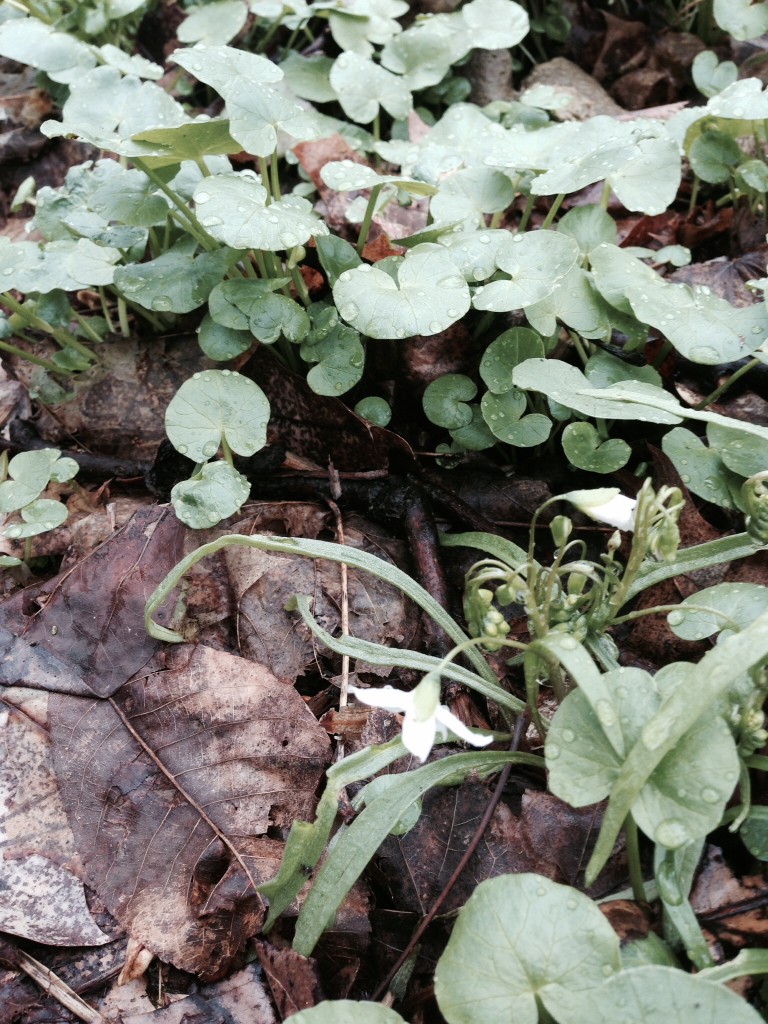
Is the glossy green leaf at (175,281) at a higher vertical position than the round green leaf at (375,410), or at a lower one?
higher

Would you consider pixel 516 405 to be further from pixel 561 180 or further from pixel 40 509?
pixel 40 509

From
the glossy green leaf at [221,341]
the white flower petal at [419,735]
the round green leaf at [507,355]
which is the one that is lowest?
the white flower petal at [419,735]

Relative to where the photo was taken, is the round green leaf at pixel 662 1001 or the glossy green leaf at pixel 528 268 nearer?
the round green leaf at pixel 662 1001

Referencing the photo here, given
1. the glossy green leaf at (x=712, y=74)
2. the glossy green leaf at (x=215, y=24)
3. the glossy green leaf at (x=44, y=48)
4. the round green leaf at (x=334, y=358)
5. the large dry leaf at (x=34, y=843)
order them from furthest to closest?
the glossy green leaf at (x=215, y=24) < the glossy green leaf at (x=712, y=74) < the glossy green leaf at (x=44, y=48) < the round green leaf at (x=334, y=358) < the large dry leaf at (x=34, y=843)

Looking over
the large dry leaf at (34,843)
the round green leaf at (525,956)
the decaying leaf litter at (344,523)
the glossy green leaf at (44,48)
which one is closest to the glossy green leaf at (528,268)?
the decaying leaf litter at (344,523)

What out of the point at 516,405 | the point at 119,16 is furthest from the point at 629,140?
the point at 119,16

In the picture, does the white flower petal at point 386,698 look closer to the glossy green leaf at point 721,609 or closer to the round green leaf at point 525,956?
the round green leaf at point 525,956

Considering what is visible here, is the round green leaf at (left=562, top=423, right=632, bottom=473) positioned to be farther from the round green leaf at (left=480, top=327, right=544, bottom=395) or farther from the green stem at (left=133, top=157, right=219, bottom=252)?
the green stem at (left=133, top=157, right=219, bottom=252)
